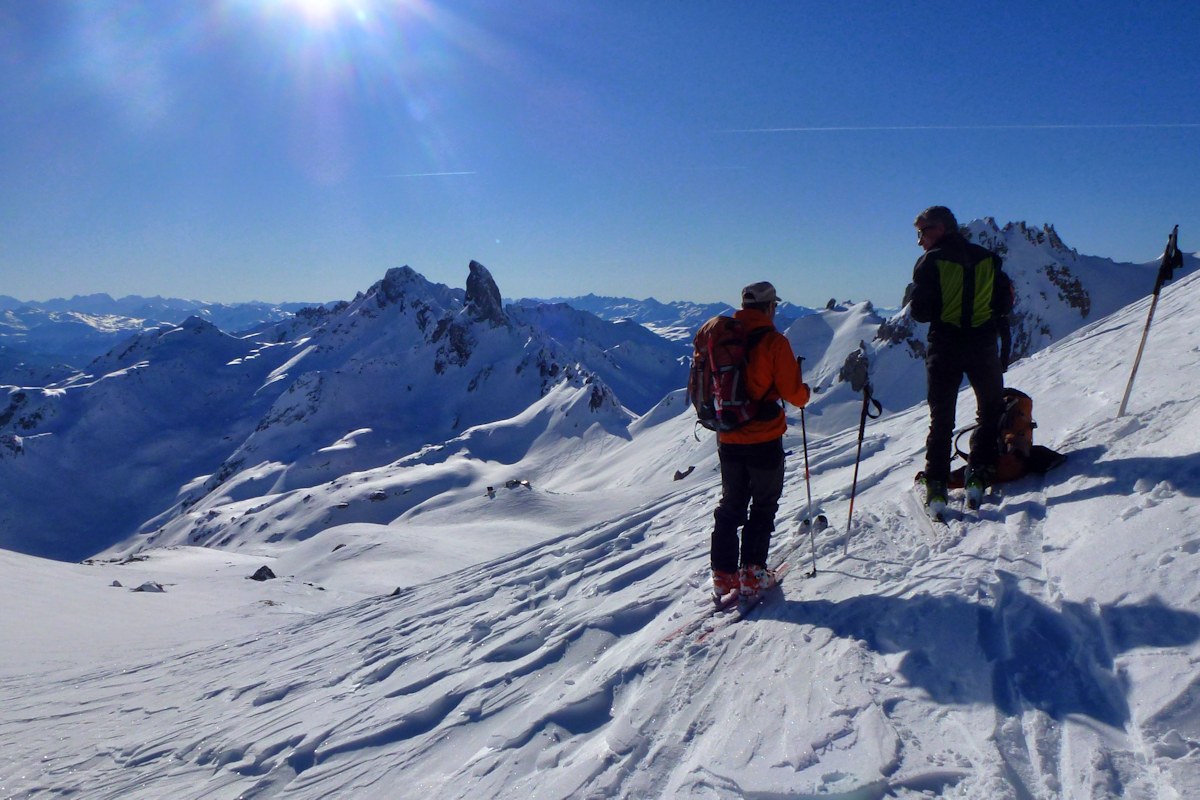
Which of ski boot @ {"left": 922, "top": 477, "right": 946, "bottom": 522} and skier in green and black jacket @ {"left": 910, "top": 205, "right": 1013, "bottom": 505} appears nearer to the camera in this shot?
skier in green and black jacket @ {"left": 910, "top": 205, "right": 1013, "bottom": 505}

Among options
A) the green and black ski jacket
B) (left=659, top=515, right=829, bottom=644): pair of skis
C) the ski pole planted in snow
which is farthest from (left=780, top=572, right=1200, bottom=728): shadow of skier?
the ski pole planted in snow

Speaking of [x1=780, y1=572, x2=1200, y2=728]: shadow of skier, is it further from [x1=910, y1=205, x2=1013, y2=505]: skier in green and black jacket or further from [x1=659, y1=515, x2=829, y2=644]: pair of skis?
[x1=910, y1=205, x2=1013, y2=505]: skier in green and black jacket

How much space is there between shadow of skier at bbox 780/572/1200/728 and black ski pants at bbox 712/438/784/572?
3.33 feet

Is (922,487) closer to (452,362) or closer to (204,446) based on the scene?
(452,362)

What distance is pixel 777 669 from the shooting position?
14.6ft

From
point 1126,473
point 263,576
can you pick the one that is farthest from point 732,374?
point 263,576

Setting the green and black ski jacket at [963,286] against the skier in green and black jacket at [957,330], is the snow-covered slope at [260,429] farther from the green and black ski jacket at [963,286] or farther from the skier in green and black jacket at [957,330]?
the green and black ski jacket at [963,286]

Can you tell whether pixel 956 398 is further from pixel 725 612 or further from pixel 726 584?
pixel 725 612

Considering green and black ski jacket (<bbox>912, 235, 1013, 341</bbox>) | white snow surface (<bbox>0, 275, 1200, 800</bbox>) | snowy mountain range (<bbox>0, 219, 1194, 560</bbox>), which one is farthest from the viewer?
snowy mountain range (<bbox>0, 219, 1194, 560</bbox>)

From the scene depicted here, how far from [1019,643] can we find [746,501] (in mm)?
2198

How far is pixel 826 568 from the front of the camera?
5.88 metres

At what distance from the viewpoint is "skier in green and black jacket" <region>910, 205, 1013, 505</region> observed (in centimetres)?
579

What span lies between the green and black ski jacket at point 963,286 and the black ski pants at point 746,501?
2018 millimetres

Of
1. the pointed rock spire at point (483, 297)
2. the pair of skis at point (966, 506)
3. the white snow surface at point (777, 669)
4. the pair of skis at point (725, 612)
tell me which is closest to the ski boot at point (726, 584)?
the pair of skis at point (725, 612)
